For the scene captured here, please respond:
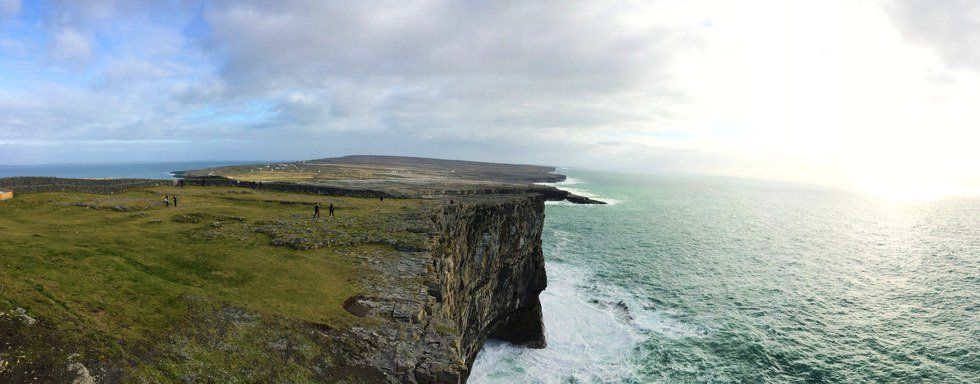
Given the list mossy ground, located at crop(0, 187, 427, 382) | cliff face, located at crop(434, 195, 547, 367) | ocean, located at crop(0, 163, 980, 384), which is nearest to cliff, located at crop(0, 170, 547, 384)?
mossy ground, located at crop(0, 187, 427, 382)

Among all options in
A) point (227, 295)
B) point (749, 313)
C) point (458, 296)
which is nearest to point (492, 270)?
point (458, 296)

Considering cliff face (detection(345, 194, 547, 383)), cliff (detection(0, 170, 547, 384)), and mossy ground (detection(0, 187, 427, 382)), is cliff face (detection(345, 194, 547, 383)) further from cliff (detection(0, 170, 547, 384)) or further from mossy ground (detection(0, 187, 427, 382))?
mossy ground (detection(0, 187, 427, 382))

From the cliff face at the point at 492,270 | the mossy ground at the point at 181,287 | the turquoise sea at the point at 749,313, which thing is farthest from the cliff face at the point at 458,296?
the turquoise sea at the point at 749,313

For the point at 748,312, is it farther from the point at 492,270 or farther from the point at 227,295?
the point at 227,295

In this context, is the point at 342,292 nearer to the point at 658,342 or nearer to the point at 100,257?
the point at 100,257

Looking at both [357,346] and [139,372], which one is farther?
[357,346]

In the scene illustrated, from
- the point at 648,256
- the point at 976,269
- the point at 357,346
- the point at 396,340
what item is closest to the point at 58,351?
the point at 357,346
